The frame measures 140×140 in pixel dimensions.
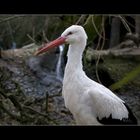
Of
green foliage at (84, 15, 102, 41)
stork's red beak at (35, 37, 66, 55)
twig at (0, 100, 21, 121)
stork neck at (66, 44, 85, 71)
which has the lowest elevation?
twig at (0, 100, 21, 121)

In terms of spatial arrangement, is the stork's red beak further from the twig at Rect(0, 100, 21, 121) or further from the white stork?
the twig at Rect(0, 100, 21, 121)

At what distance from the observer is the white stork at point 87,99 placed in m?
2.22

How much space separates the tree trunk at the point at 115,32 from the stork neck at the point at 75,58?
1.92 ft

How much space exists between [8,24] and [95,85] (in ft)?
2.61

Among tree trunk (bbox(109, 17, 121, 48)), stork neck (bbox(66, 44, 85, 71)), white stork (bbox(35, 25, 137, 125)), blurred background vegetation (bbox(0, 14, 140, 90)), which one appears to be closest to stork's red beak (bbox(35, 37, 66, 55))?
white stork (bbox(35, 25, 137, 125))

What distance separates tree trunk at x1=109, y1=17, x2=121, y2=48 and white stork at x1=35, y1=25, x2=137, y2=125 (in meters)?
0.64

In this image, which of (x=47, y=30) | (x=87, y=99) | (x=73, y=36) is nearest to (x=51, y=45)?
(x=73, y=36)

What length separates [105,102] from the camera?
2.22m

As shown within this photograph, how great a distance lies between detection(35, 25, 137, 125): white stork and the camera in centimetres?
222

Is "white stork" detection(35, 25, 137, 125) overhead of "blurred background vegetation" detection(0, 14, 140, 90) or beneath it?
beneath

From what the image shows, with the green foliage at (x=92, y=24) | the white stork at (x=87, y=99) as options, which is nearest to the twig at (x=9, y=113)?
the white stork at (x=87, y=99)

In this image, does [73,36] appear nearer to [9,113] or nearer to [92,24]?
[92,24]

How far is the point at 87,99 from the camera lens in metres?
2.23
